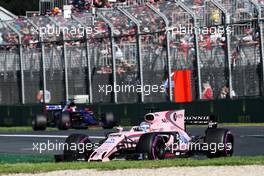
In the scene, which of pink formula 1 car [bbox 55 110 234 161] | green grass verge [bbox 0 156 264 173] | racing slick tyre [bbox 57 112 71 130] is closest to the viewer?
green grass verge [bbox 0 156 264 173]

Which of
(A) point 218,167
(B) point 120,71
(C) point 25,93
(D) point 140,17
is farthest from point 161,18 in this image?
(A) point 218,167

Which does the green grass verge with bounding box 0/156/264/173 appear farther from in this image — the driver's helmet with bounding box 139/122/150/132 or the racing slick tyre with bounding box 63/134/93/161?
the driver's helmet with bounding box 139/122/150/132

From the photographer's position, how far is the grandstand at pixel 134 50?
23.7m

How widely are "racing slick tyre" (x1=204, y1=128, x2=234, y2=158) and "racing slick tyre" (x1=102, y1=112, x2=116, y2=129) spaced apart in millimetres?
11123

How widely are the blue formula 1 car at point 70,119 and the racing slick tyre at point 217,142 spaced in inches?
440

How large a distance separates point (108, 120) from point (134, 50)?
3396mm

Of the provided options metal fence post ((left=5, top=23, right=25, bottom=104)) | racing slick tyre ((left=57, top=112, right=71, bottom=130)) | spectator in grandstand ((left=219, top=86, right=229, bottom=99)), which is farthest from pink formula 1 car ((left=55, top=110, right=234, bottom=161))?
metal fence post ((left=5, top=23, right=25, bottom=104))

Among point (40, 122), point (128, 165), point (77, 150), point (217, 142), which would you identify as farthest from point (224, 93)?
point (128, 165)

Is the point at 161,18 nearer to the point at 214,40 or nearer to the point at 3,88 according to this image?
the point at 214,40

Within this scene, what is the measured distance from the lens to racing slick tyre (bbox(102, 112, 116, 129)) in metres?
24.3

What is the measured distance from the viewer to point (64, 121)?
2489 cm

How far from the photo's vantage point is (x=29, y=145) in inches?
761

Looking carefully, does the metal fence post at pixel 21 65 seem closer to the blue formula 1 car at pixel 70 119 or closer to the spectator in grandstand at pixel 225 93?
the blue formula 1 car at pixel 70 119

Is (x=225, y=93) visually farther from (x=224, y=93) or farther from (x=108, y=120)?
A: (x=108, y=120)
